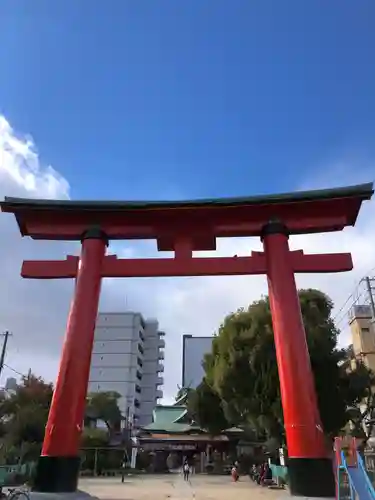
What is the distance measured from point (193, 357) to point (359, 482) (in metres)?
62.3

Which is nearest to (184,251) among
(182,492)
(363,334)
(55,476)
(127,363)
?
(55,476)

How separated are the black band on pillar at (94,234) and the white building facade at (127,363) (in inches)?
2632

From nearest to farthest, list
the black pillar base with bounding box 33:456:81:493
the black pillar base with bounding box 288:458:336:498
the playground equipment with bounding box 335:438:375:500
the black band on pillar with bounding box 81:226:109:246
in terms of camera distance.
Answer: the playground equipment with bounding box 335:438:375:500 < the black pillar base with bounding box 288:458:336:498 < the black pillar base with bounding box 33:456:81:493 < the black band on pillar with bounding box 81:226:109:246

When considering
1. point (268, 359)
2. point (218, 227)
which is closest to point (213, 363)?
point (268, 359)

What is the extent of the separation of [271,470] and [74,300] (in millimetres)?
19832

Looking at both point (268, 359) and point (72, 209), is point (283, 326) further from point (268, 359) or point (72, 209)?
point (268, 359)

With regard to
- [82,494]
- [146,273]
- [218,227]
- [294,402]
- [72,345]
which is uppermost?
[218,227]

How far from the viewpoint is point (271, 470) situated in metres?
25.5

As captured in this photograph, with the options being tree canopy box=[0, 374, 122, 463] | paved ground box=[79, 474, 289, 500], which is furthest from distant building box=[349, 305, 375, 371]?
tree canopy box=[0, 374, 122, 463]

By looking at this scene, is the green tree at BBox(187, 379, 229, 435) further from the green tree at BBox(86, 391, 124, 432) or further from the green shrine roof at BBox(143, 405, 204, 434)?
the green tree at BBox(86, 391, 124, 432)

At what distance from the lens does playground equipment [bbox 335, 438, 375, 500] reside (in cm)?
838

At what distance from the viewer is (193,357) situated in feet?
228

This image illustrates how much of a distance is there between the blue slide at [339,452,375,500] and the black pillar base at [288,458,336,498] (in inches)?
13.6

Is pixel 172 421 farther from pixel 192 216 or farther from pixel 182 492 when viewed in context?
pixel 192 216
